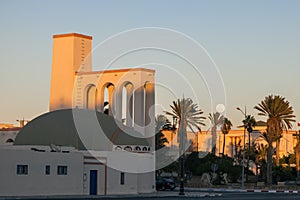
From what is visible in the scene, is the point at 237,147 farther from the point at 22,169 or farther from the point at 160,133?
the point at 22,169

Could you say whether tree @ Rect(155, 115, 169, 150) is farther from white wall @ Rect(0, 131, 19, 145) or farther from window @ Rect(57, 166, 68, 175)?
window @ Rect(57, 166, 68, 175)

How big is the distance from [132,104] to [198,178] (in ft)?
123

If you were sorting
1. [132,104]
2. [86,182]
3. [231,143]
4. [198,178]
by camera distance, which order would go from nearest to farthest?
1. [86,182]
2. [132,104]
3. [198,178]
4. [231,143]

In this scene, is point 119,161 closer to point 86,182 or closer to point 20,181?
point 86,182

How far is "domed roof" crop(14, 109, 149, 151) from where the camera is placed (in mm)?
58438

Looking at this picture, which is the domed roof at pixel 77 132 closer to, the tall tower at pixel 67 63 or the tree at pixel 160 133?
the tall tower at pixel 67 63

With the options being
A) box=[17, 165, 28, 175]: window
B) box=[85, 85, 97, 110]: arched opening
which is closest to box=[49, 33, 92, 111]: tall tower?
box=[85, 85, 97, 110]: arched opening

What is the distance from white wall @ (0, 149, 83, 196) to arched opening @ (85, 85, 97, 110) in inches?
824

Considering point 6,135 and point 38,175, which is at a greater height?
point 6,135

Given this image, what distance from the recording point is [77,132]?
59469 mm

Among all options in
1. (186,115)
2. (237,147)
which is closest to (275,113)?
(186,115)

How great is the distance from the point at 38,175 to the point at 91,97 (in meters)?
26.0

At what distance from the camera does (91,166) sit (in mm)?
55219

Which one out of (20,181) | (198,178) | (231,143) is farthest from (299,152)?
(20,181)
